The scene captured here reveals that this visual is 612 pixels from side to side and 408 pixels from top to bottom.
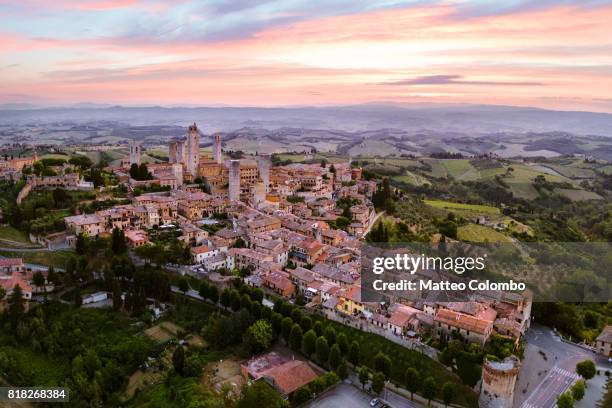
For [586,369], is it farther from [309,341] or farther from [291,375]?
[291,375]

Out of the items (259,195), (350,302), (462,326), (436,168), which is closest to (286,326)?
(350,302)

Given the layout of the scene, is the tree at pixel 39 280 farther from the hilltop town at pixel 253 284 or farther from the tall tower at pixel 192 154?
the tall tower at pixel 192 154

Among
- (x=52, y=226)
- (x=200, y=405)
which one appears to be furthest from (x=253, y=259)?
(x=52, y=226)

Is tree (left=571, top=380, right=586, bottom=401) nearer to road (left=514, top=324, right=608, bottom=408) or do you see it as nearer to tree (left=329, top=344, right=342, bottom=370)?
road (left=514, top=324, right=608, bottom=408)

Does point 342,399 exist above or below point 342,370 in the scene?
below

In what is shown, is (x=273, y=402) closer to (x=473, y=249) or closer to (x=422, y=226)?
(x=473, y=249)

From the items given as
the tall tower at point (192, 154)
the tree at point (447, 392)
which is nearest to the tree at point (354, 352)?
the tree at point (447, 392)
